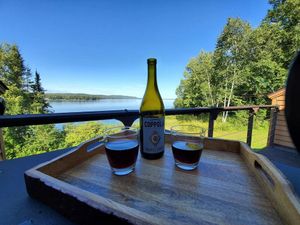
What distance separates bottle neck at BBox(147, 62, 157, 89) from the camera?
0.61 metres

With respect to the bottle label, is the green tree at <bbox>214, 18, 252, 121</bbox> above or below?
above

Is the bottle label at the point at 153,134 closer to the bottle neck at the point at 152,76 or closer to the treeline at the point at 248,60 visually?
the bottle neck at the point at 152,76

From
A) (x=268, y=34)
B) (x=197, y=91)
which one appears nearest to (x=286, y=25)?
(x=268, y=34)

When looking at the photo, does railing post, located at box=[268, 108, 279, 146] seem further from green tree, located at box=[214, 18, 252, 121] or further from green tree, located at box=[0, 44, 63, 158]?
green tree, located at box=[0, 44, 63, 158]

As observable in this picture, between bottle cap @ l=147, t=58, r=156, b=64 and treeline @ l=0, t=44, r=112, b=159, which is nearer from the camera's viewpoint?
bottle cap @ l=147, t=58, r=156, b=64

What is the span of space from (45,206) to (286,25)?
1069 cm

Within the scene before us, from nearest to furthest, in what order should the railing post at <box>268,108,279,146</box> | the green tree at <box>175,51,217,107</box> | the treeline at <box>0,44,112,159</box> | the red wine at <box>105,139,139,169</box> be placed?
the red wine at <box>105,139,139,169</box> < the railing post at <box>268,108,279,146</box> < the treeline at <box>0,44,112,159</box> < the green tree at <box>175,51,217,107</box>

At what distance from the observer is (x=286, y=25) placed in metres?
7.67

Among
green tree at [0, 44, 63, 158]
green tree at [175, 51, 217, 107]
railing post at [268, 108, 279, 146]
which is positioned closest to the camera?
railing post at [268, 108, 279, 146]

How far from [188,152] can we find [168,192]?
143 mm

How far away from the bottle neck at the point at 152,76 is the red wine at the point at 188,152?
29 centimetres

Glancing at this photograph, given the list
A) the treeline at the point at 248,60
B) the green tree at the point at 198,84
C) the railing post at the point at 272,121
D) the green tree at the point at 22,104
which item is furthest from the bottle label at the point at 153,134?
the green tree at the point at 198,84

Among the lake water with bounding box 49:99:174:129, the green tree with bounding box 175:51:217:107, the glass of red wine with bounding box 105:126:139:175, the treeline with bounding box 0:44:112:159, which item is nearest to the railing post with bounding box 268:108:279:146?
the lake water with bounding box 49:99:174:129

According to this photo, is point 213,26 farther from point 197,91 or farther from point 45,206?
point 45,206
